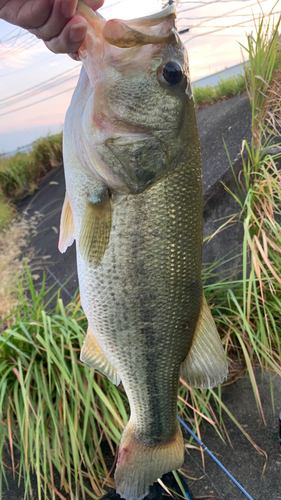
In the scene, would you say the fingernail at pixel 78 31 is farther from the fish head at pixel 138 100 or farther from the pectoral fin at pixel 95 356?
the pectoral fin at pixel 95 356

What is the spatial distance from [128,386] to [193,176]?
32.3 inches

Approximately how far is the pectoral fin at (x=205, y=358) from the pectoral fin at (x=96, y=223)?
0.47 m

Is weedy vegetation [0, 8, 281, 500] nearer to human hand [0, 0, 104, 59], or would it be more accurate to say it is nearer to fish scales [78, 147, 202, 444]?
fish scales [78, 147, 202, 444]

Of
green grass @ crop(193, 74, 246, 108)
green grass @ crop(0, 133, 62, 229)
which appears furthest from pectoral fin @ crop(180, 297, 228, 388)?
green grass @ crop(0, 133, 62, 229)

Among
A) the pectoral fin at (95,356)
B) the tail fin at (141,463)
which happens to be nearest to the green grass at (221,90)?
the pectoral fin at (95,356)

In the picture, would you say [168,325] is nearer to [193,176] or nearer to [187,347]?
[187,347]

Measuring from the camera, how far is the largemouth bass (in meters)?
0.98

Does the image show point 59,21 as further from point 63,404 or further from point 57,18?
point 63,404

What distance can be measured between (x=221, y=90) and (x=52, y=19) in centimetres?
669

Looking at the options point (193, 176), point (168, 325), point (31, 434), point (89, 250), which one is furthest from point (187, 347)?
point (31, 434)

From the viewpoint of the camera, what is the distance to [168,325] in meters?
1.14

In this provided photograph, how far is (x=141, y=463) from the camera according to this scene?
4.02ft

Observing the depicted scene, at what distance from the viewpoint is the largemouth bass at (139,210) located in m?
0.98

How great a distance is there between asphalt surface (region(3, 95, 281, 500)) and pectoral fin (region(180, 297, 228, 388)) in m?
1.32
